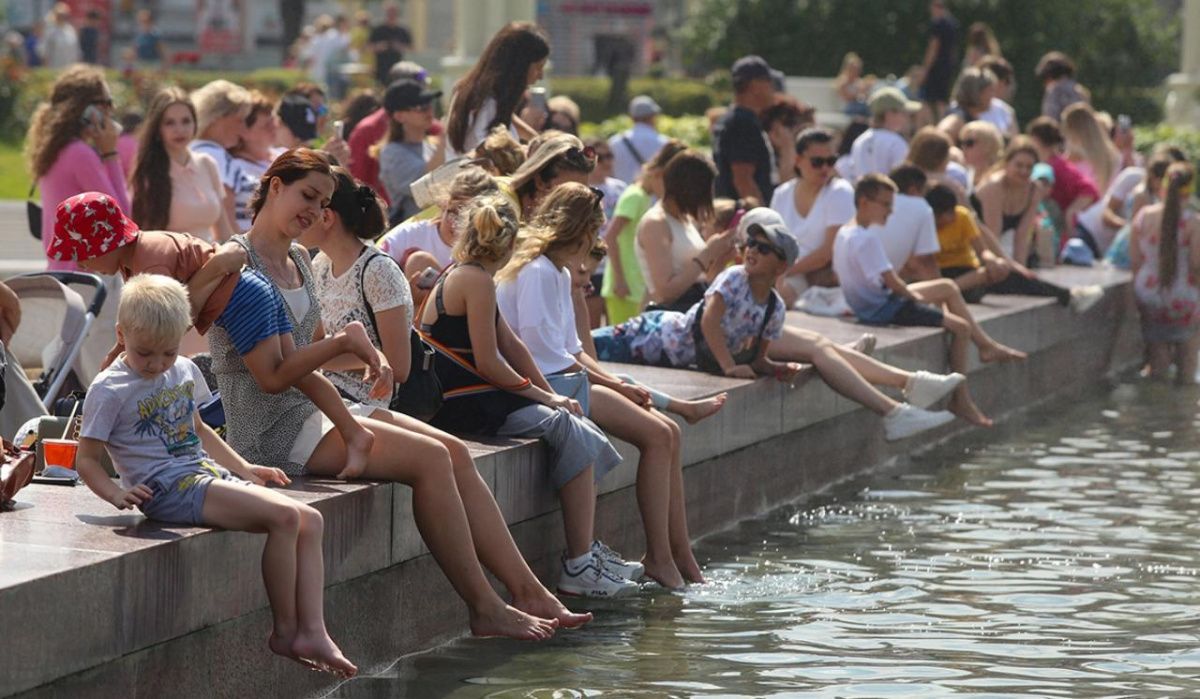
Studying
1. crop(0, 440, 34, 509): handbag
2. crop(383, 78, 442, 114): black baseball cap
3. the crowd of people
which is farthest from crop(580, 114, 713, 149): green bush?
crop(0, 440, 34, 509): handbag

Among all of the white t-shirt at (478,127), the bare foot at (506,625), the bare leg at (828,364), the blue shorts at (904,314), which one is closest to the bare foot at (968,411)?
→ the blue shorts at (904,314)

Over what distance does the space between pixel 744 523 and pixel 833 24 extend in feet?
82.2

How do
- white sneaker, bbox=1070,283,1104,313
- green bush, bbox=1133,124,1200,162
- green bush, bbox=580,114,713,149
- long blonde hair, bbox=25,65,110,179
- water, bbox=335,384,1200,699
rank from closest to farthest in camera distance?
1. water, bbox=335,384,1200,699
2. long blonde hair, bbox=25,65,110,179
3. white sneaker, bbox=1070,283,1104,313
4. green bush, bbox=580,114,713,149
5. green bush, bbox=1133,124,1200,162

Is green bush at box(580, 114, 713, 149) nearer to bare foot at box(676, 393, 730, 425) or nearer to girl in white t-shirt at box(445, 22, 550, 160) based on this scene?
girl in white t-shirt at box(445, 22, 550, 160)

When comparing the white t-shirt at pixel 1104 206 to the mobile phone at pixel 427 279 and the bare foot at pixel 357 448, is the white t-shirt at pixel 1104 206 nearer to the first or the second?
the mobile phone at pixel 427 279

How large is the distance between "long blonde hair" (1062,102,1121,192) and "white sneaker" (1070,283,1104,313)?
3.04 meters

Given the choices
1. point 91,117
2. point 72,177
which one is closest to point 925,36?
point 91,117

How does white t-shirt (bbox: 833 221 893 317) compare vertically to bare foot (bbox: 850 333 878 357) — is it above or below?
above

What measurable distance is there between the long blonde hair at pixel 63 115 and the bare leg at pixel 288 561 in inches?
179

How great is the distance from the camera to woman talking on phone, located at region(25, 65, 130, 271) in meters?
10.0


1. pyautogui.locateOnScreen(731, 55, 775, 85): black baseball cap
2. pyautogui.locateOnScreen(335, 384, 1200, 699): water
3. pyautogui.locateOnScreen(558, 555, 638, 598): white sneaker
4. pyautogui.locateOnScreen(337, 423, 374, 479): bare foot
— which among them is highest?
pyautogui.locateOnScreen(731, 55, 775, 85): black baseball cap

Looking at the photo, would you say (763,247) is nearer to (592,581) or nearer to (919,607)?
(919,607)

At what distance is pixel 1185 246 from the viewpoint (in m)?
16.0

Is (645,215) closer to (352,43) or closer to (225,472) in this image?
(225,472)
